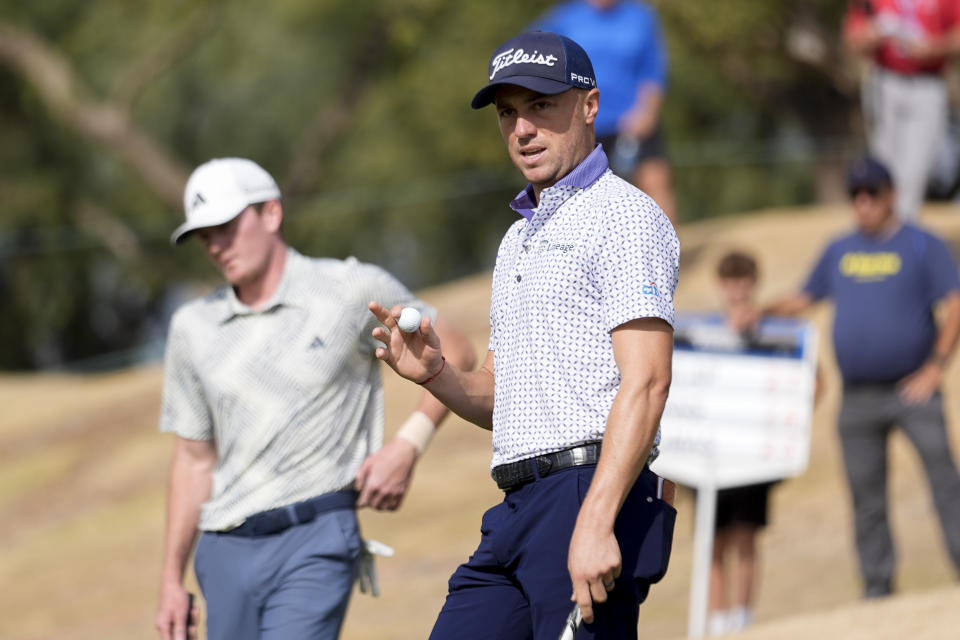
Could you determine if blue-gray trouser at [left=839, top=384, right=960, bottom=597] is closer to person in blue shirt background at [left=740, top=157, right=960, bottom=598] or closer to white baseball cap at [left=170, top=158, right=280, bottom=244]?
person in blue shirt background at [left=740, top=157, right=960, bottom=598]

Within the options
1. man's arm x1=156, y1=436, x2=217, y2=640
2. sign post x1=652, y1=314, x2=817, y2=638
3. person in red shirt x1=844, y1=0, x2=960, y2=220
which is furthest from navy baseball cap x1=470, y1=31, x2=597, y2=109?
person in red shirt x1=844, y1=0, x2=960, y2=220

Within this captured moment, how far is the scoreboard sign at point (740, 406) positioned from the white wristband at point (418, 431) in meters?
3.03

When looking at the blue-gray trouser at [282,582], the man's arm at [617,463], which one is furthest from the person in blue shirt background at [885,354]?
the man's arm at [617,463]

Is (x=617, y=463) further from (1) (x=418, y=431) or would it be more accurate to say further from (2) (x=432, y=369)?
(1) (x=418, y=431)

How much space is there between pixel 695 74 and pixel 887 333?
2129 cm

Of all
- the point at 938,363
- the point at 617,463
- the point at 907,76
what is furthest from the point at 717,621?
the point at 617,463

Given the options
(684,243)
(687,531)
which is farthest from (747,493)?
(684,243)

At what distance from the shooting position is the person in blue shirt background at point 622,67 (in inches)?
410

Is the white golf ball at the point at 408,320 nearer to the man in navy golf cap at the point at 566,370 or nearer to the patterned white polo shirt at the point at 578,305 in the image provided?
the man in navy golf cap at the point at 566,370

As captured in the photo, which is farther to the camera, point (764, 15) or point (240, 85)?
point (240, 85)

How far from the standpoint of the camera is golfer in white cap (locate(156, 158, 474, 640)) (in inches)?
188

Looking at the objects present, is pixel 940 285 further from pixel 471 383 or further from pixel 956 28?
pixel 471 383

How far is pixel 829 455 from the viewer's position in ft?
36.9

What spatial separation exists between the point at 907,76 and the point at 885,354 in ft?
11.5
